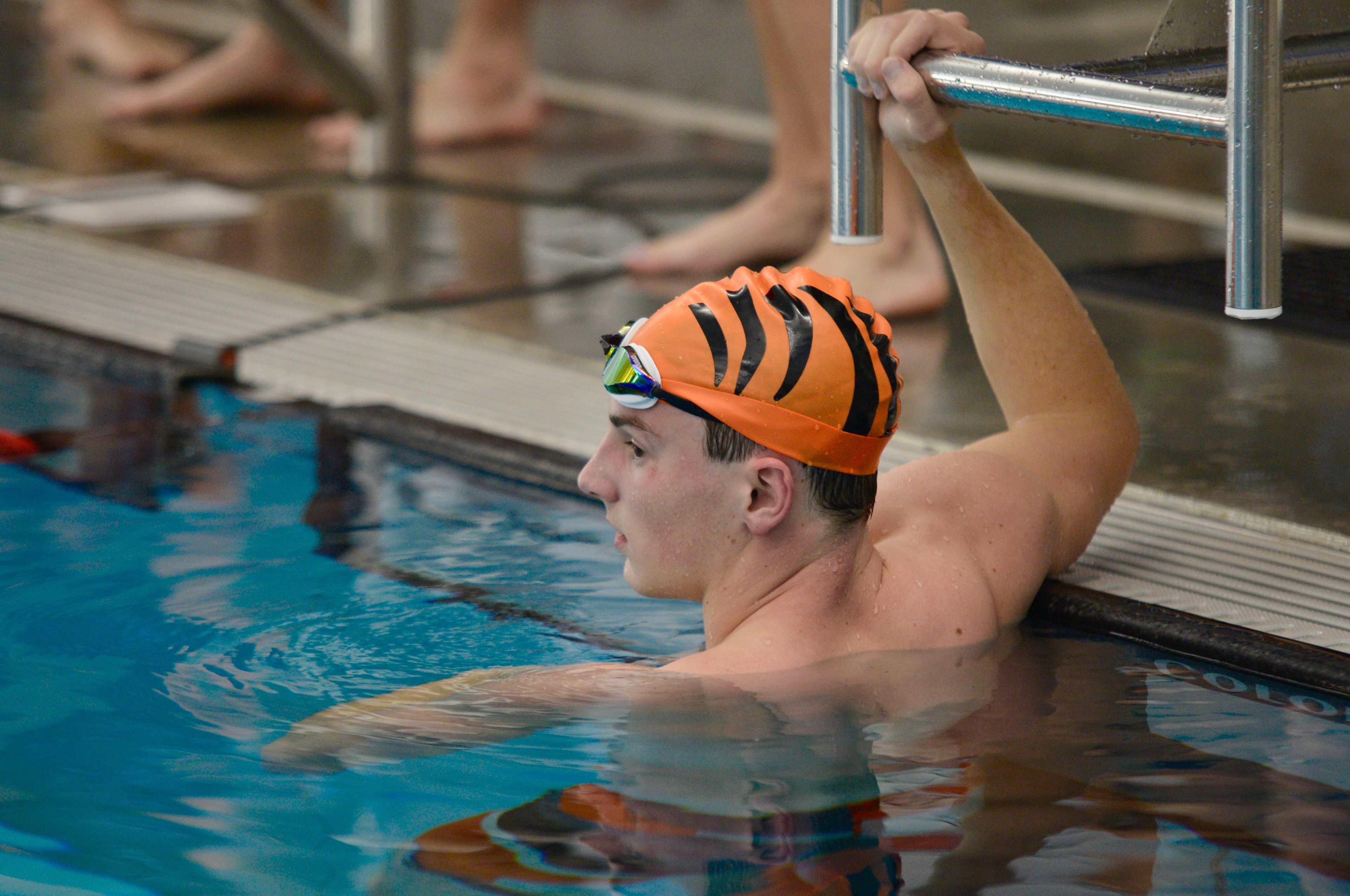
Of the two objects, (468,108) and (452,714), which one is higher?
(468,108)

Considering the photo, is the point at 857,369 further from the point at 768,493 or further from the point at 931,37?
the point at 931,37

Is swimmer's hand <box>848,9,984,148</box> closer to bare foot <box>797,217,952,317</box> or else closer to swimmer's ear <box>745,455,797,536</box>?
swimmer's ear <box>745,455,797,536</box>

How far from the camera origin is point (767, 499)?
175cm

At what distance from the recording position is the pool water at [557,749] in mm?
1517

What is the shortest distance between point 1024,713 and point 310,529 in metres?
1.04

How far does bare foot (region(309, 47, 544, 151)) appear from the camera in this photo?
497 cm

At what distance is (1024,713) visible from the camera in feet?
6.06

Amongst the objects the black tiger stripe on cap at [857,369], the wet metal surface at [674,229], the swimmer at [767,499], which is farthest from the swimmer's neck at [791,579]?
the wet metal surface at [674,229]

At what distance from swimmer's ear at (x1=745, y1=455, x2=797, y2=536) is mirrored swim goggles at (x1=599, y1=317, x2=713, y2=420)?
0.07 m

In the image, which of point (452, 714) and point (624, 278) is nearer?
point (452, 714)

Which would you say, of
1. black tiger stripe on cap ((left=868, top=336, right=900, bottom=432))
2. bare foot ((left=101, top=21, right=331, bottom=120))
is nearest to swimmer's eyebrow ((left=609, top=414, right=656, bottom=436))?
black tiger stripe on cap ((left=868, top=336, right=900, bottom=432))

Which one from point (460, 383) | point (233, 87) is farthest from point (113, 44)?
point (460, 383)

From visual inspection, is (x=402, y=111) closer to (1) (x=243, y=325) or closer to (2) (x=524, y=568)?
(1) (x=243, y=325)

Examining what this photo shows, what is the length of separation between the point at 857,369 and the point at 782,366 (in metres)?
0.08
